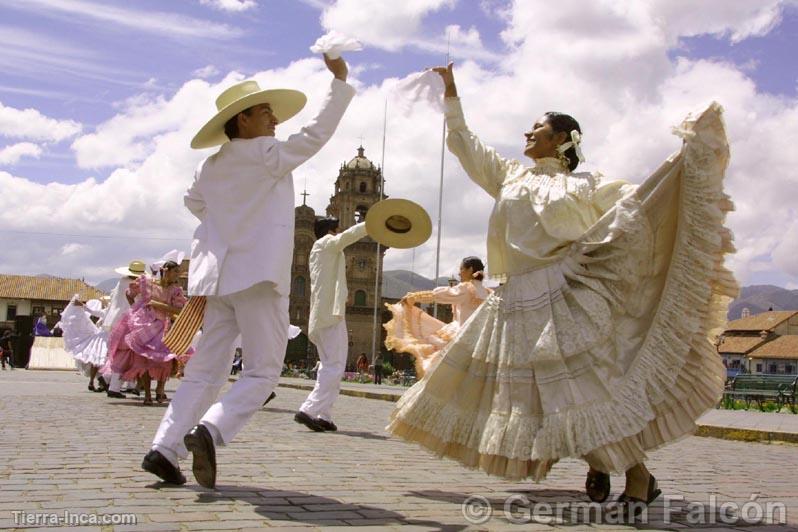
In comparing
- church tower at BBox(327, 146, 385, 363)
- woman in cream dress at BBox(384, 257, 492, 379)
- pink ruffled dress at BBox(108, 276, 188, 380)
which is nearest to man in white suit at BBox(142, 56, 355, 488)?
woman in cream dress at BBox(384, 257, 492, 379)

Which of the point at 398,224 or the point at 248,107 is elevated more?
the point at 248,107

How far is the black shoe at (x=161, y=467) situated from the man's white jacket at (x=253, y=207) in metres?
0.89

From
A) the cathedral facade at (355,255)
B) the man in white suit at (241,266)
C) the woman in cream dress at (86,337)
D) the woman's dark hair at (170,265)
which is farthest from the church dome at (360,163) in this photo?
the man in white suit at (241,266)

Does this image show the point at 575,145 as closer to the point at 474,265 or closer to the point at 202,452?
the point at 202,452

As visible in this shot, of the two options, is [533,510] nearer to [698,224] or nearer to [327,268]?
[698,224]

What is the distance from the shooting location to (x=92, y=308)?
59.7 ft

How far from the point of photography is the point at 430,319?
36.4 ft

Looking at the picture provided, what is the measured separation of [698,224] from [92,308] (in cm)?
1552

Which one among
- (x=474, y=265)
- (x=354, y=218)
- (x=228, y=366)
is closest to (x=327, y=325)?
(x=474, y=265)

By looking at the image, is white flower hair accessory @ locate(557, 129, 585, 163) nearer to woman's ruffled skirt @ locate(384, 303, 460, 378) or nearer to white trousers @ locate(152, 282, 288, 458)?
white trousers @ locate(152, 282, 288, 458)

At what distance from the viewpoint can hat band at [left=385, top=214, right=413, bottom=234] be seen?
6340mm

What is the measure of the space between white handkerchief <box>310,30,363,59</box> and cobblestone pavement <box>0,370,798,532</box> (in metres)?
2.26

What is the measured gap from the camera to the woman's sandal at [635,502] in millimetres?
4465

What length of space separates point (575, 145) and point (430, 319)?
5956 millimetres
